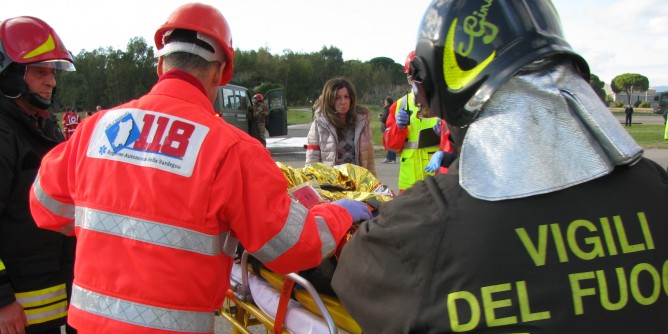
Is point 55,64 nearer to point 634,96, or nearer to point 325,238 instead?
point 325,238

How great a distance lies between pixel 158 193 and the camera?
141cm

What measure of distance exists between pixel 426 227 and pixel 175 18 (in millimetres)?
1176

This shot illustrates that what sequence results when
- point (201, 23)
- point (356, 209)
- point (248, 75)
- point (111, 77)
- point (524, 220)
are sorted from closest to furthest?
1. point (524, 220)
2. point (201, 23)
3. point (356, 209)
4. point (111, 77)
5. point (248, 75)

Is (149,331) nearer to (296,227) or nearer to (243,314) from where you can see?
(296,227)

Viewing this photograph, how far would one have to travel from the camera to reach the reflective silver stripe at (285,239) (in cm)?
148

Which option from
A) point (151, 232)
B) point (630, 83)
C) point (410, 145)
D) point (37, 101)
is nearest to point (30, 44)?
point (37, 101)

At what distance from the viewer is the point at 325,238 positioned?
1.64m

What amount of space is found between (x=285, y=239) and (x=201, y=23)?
0.77 m

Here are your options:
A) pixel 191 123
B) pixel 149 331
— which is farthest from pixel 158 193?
pixel 149 331

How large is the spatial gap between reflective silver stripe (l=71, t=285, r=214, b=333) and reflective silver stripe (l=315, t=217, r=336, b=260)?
1.42 ft

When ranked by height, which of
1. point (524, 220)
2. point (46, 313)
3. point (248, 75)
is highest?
point (248, 75)

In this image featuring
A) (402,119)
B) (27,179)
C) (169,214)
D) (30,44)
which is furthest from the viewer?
(402,119)

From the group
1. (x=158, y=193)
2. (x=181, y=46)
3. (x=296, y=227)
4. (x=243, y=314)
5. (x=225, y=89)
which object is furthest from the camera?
(x=225, y=89)

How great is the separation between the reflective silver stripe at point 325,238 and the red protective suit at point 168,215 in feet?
0.22
